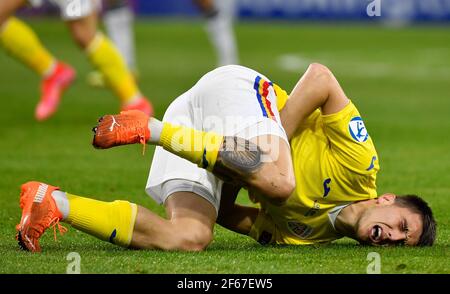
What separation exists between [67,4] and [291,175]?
408 cm

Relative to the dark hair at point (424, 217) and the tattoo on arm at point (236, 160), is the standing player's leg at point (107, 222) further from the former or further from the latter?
the dark hair at point (424, 217)

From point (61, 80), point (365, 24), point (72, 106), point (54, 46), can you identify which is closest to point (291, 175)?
point (61, 80)

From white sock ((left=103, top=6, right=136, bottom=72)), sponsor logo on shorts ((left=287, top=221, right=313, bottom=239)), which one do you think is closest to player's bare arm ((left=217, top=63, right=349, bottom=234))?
sponsor logo on shorts ((left=287, top=221, right=313, bottom=239))

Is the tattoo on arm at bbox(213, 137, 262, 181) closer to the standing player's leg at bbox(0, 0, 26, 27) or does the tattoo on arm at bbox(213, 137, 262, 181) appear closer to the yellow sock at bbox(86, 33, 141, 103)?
the standing player's leg at bbox(0, 0, 26, 27)

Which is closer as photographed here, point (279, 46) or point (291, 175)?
point (291, 175)

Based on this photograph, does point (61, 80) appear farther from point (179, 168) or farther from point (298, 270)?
point (298, 270)

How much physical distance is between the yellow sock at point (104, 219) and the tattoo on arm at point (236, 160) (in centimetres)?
46

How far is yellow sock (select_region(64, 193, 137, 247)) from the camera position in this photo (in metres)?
4.91

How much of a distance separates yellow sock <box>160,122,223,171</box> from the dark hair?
93cm

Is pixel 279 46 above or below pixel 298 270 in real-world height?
below

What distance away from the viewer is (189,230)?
5.07 metres

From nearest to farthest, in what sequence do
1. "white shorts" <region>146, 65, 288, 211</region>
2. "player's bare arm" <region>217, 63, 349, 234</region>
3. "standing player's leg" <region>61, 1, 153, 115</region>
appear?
"white shorts" <region>146, 65, 288, 211</region> < "player's bare arm" <region>217, 63, 349, 234</region> < "standing player's leg" <region>61, 1, 153, 115</region>

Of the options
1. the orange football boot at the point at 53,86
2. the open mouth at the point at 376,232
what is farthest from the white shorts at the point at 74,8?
the open mouth at the point at 376,232

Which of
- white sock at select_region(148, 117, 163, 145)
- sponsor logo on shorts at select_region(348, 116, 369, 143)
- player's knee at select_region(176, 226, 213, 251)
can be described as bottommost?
player's knee at select_region(176, 226, 213, 251)
